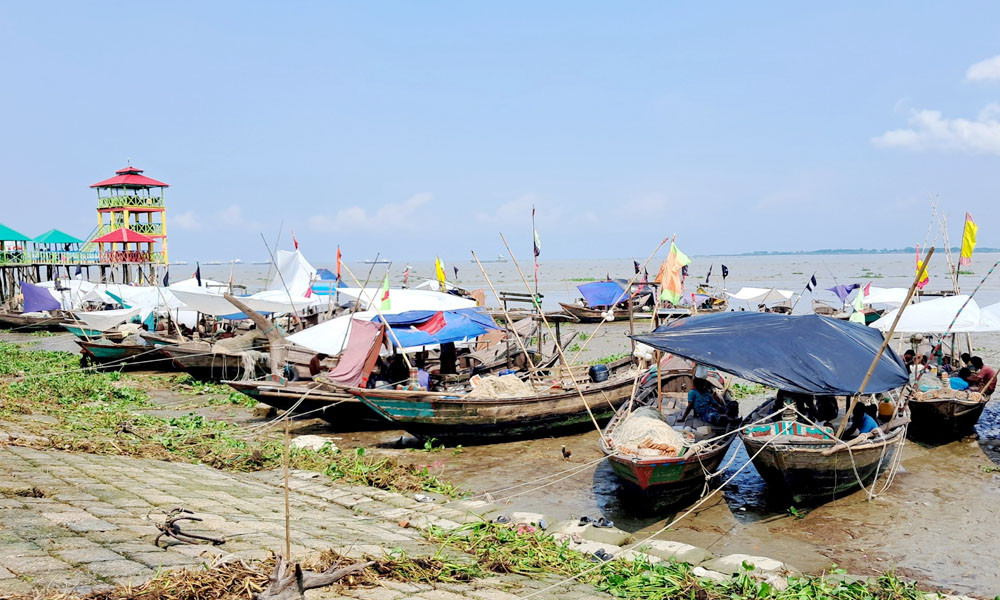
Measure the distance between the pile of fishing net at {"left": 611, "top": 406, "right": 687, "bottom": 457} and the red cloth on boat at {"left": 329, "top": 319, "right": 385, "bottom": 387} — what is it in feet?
18.3

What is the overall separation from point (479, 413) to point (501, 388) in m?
0.87

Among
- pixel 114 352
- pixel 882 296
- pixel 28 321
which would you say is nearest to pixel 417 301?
pixel 114 352

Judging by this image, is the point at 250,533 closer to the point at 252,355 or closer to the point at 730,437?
the point at 730,437

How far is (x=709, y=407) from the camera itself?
1105 centimetres

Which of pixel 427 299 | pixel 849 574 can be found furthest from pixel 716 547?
pixel 427 299

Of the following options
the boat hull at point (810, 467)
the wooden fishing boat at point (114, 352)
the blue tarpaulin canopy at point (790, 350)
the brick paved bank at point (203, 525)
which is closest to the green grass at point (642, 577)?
the brick paved bank at point (203, 525)

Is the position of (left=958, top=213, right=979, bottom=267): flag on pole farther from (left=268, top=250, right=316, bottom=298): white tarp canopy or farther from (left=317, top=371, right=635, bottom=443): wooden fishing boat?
(left=268, top=250, right=316, bottom=298): white tarp canopy

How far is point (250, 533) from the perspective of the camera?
669cm

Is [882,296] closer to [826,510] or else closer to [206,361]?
[826,510]

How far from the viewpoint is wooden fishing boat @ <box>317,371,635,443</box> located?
12.5 m

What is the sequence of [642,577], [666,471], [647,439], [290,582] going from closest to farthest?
[290,582] < [642,577] < [666,471] < [647,439]

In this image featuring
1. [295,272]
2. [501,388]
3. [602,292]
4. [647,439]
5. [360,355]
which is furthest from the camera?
[602,292]

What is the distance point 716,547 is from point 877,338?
15.7 ft

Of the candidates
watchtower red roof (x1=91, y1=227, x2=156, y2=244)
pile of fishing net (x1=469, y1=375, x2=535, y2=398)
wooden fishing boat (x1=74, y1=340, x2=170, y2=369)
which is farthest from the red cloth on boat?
watchtower red roof (x1=91, y1=227, x2=156, y2=244)
